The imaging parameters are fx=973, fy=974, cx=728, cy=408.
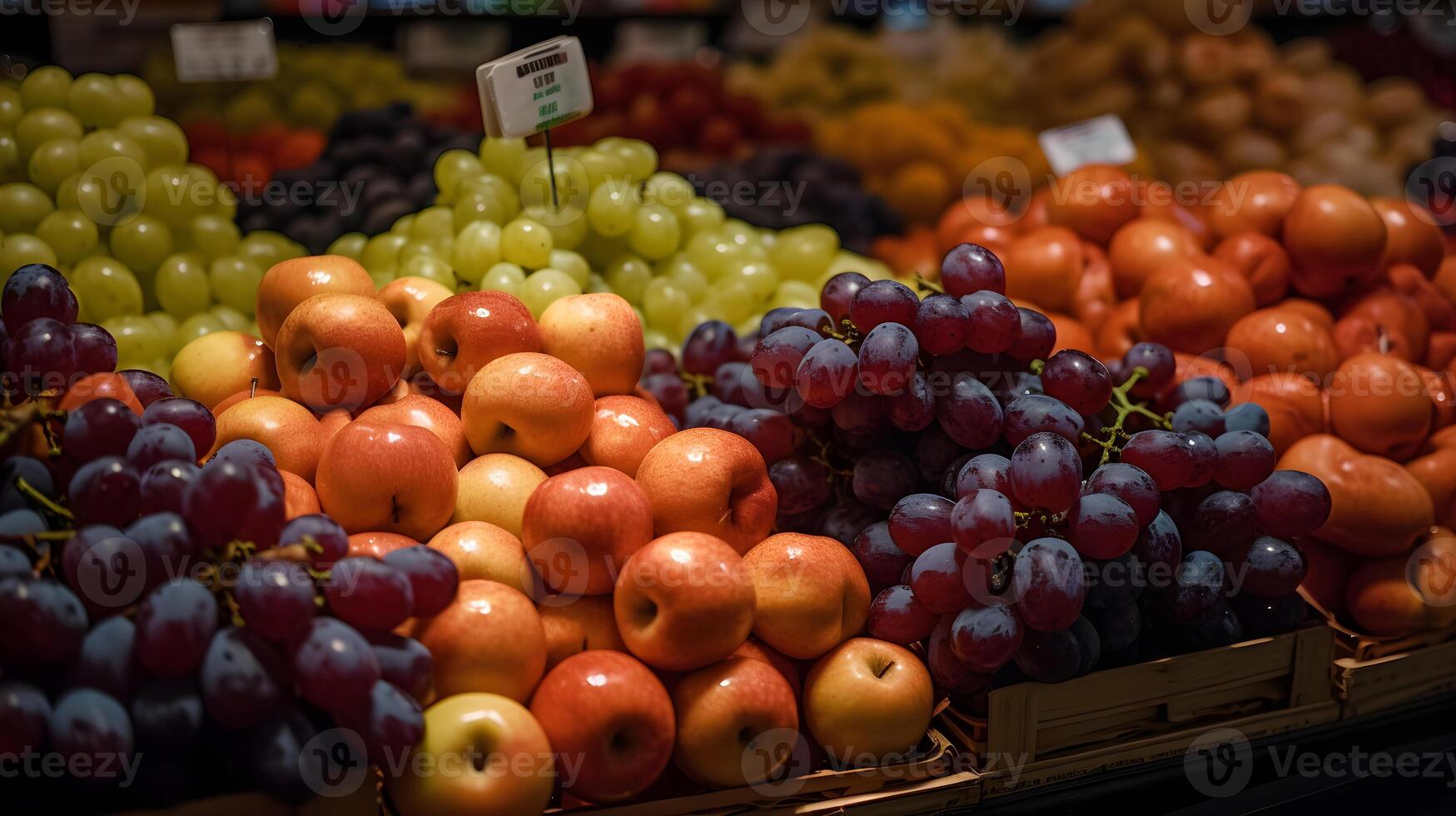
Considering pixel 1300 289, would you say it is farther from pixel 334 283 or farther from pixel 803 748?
pixel 334 283

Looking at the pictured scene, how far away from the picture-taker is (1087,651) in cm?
125

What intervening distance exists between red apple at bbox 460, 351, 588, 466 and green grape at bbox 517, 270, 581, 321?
0.90ft

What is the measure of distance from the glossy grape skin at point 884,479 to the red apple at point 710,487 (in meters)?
0.13

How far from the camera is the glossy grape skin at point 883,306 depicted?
139cm

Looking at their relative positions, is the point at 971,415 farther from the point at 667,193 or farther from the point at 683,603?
the point at 667,193

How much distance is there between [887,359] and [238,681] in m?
0.86

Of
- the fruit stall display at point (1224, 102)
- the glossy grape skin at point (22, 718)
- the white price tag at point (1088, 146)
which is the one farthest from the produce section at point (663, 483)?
the fruit stall display at point (1224, 102)

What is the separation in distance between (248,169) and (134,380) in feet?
4.51

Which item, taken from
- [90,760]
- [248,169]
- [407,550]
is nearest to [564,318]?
[407,550]

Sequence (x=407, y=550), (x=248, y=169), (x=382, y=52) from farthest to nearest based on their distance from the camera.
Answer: (x=382, y=52), (x=248, y=169), (x=407, y=550)

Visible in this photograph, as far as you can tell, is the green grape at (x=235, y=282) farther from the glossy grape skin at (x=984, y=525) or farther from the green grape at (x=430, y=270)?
the glossy grape skin at (x=984, y=525)

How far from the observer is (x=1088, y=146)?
2.49m

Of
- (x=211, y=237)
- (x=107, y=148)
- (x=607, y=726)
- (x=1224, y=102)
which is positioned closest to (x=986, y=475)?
(x=607, y=726)

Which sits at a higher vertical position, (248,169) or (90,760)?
(248,169)
